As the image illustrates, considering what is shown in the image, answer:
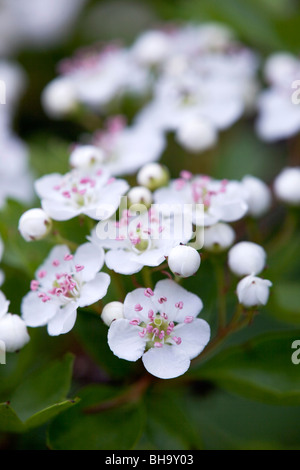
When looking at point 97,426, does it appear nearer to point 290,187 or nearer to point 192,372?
point 192,372

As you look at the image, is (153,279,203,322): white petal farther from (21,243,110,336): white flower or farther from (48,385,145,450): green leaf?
(48,385,145,450): green leaf

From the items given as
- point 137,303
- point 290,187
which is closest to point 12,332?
point 137,303

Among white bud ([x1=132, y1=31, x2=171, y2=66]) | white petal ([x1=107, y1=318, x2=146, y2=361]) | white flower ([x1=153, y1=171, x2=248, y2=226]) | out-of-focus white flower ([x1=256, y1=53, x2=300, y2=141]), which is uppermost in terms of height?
white bud ([x1=132, y1=31, x2=171, y2=66])

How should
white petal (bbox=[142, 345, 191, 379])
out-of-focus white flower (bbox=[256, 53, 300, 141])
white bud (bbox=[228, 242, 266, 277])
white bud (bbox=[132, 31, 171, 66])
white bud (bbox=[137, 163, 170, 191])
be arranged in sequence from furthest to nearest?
white bud (bbox=[132, 31, 171, 66]) → out-of-focus white flower (bbox=[256, 53, 300, 141]) → white bud (bbox=[137, 163, 170, 191]) → white bud (bbox=[228, 242, 266, 277]) → white petal (bbox=[142, 345, 191, 379])

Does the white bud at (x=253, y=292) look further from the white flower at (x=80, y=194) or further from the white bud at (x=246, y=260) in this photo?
the white flower at (x=80, y=194)

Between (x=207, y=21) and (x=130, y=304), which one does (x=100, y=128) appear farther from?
(x=130, y=304)

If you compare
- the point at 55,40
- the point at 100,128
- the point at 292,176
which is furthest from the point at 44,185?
the point at 55,40

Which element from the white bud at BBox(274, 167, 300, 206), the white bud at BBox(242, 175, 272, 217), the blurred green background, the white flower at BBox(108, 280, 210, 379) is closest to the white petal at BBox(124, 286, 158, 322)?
the white flower at BBox(108, 280, 210, 379)
